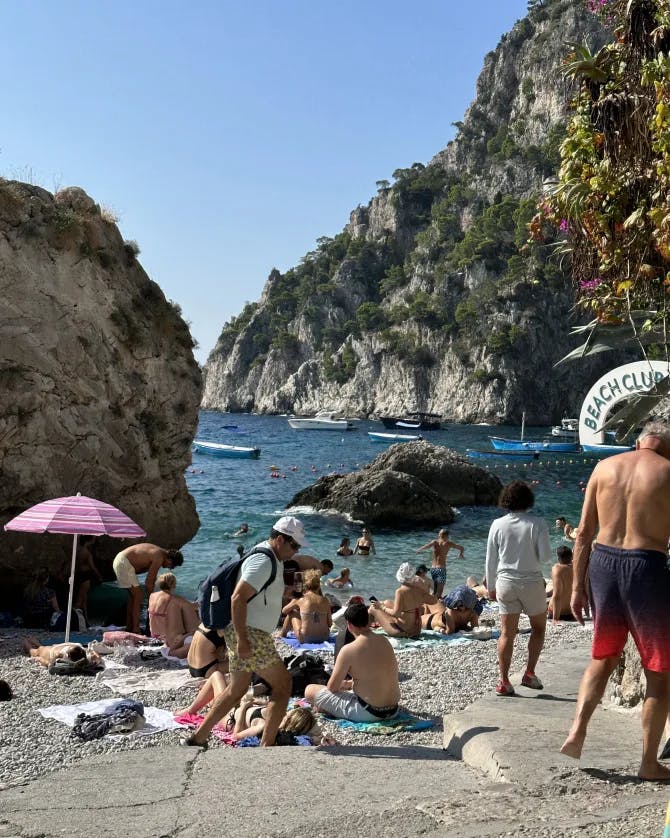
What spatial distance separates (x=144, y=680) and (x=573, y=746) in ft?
18.4

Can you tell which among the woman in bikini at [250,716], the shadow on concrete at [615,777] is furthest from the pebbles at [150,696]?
the shadow on concrete at [615,777]

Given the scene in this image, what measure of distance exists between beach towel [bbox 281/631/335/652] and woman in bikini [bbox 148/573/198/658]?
1311mm

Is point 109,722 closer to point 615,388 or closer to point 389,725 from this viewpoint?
point 389,725

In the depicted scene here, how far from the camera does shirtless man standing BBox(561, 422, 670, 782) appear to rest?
163 inches

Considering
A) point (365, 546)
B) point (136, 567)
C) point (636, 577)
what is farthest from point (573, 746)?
→ point (365, 546)

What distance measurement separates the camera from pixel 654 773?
164 inches

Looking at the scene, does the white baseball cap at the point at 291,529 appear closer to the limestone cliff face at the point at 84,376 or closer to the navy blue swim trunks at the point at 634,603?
the navy blue swim trunks at the point at 634,603

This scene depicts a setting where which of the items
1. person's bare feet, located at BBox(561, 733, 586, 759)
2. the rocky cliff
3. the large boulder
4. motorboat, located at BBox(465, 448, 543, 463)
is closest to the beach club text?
person's bare feet, located at BBox(561, 733, 586, 759)

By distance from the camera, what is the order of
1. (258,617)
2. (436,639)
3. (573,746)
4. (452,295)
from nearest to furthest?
(573,746)
(258,617)
(436,639)
(452,295)

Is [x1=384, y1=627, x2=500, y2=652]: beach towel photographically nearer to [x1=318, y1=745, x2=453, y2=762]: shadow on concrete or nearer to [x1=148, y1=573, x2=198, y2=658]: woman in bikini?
[x1=148, y1=573, x2=198, y2=658]: woman in bikini

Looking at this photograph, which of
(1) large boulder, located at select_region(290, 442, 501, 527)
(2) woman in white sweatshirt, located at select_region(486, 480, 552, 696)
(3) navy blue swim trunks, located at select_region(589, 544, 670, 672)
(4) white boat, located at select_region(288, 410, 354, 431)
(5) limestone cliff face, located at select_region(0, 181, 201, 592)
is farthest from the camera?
(4) white boat, located at select_region(288, 410, 354, 431)

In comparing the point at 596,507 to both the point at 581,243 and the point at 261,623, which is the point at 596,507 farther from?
the point at 581,243

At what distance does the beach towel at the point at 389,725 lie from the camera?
21.9 feet

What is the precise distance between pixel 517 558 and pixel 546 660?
7.77ft
